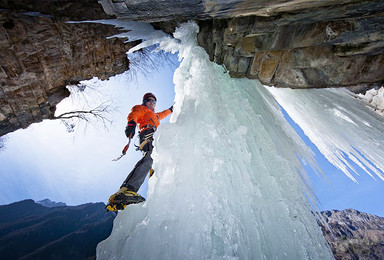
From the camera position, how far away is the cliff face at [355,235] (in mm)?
10641

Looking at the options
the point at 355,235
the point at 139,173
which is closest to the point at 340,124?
the point at 139,173

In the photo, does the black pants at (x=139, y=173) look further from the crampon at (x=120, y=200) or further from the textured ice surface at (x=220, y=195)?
the textured ice surface at (x=220, y=195)

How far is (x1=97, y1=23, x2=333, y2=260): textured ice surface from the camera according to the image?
1227 mm

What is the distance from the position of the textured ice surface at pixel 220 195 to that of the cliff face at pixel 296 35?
21.6 inches

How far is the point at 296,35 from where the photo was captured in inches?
64.1

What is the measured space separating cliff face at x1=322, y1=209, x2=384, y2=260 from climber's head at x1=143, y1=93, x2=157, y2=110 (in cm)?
1012

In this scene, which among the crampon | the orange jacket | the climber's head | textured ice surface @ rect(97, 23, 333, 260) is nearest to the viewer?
textured ice surface @ rect(97, 23, 333, 260)

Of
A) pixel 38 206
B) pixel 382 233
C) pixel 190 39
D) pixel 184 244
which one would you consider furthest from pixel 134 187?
pixel 38 206

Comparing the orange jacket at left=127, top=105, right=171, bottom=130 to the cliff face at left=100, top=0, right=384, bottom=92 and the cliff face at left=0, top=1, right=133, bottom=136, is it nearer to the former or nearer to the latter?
the cliff face at left=0, top=1, right=133, bottom=136

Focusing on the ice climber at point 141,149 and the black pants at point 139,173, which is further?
the black pants at point 139,173

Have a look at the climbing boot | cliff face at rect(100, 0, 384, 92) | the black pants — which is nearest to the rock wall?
cliff face at rect(100, 0, 384, 92)

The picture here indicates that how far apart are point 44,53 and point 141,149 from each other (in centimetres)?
225

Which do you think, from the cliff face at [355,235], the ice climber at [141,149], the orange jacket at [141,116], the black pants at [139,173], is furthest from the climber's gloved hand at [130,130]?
the cliff face at [355,235]

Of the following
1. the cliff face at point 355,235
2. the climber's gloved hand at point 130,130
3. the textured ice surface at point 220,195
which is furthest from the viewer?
the cliff face at point 355,235
